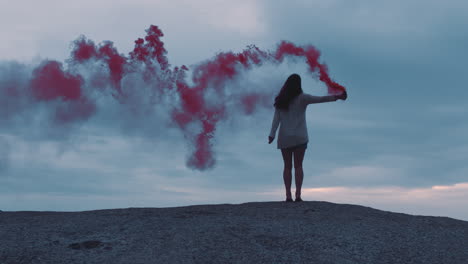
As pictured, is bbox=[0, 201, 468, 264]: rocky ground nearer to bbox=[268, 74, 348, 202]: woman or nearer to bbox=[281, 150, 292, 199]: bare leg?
bbox=[281, 150, 292, 199]: bare leg

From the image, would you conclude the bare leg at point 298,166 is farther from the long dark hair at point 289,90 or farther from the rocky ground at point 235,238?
the long dark hair at point 289,90

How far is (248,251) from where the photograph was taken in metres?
8.88

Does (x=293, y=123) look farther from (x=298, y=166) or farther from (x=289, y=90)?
(x=298, y=166)

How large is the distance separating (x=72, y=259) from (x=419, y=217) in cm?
826

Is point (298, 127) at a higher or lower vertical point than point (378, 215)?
higher

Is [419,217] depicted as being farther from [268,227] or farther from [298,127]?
[268,227]

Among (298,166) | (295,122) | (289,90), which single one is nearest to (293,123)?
(295,122)

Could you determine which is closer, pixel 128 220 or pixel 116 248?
pixel 116 248

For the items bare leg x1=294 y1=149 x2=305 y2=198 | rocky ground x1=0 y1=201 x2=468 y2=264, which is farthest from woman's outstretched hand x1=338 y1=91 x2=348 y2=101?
rocky ground x1=0 y1=201 x2=468 y2=264

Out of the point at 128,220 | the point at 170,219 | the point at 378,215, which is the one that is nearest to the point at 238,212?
the point at 170,219

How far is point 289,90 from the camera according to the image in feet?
42.4

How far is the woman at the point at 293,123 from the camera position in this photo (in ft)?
42.1

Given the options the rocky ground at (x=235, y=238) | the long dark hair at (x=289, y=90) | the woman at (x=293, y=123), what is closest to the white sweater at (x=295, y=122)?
the woman at (x=293, y=123)

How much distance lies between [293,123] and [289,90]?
2.63 ft
